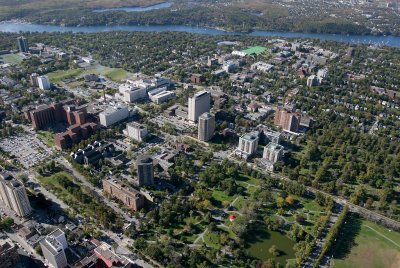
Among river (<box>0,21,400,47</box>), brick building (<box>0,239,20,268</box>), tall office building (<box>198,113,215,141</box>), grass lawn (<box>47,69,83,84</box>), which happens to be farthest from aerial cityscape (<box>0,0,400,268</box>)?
river (<box>0,21,400,47</box>)

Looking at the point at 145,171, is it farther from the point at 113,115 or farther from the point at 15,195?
the point at 113,115

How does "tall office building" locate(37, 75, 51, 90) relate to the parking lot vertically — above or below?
above

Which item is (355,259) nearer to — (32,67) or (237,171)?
(237,171)

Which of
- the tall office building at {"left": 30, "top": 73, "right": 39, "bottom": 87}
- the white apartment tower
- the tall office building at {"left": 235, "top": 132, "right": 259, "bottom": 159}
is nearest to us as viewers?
the white apartment tower

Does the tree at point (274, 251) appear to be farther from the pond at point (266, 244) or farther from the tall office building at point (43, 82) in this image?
A: the tall office building at point (43, 82)

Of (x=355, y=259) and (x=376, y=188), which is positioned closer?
(x=355, y=259)

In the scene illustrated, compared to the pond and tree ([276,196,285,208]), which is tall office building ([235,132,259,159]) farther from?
the pond

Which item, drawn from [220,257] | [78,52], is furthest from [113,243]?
[78,52]

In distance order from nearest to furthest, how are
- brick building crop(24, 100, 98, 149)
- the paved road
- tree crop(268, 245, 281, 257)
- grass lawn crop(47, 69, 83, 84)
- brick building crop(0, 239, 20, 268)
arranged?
brick building crop(0, 239, 20, 268) < tree crop(268, 245, 281, 257) < the paved road < brick building crop(24, 100, 98, 149) < grass lawn crop(47, 69, 83, 84)

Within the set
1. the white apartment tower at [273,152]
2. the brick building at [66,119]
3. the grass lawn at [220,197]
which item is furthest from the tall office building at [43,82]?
the white apartment tower at [273,152]
